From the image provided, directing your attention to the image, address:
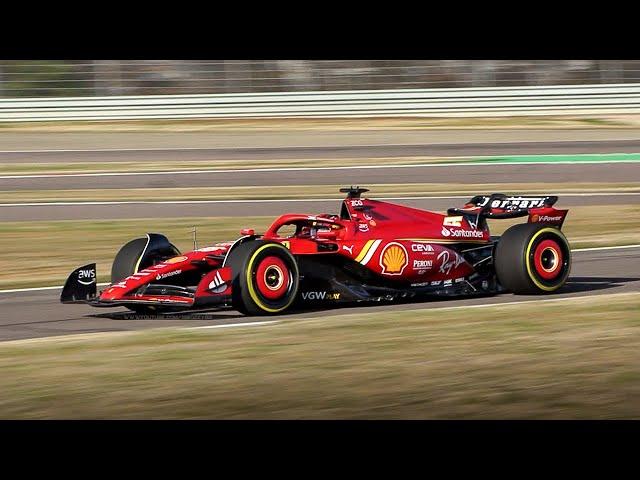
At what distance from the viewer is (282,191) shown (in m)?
18.0

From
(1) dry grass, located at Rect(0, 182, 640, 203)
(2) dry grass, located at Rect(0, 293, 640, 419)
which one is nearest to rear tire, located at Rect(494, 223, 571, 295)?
(2) dry grass, located at Rect(0, 293, 640, 419)

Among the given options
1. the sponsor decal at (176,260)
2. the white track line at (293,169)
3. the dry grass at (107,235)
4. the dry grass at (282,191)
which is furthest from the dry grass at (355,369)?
the white track line at (293,169)

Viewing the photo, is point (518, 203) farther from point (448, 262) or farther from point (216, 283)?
point (216, 283)

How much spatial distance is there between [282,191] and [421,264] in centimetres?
863

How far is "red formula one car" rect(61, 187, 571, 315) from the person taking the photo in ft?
29.0

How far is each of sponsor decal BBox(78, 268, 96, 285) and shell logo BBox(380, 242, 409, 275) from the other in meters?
2.37

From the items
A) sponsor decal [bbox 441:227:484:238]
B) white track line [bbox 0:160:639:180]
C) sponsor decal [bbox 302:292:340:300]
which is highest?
white track line [bbox 0:160:639:180]

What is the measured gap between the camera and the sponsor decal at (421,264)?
9.55 metres

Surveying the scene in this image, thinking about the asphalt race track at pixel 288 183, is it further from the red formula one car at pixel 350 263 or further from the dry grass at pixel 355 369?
the dry grass at pixel 355 369

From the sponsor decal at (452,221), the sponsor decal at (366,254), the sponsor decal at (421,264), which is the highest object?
the sponsor decal at (452,221)

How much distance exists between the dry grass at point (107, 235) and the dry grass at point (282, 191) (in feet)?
5.67

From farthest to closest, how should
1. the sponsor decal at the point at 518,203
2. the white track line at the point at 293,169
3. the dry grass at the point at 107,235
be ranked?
the white track line at the point at 293,169 < the dry grass at the point at 107,235 < the sponsor decal at the point at 518,203

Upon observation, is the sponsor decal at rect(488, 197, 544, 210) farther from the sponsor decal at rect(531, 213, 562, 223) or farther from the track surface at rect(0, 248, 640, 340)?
the track surface at rect(0, 248, 640, 340)
